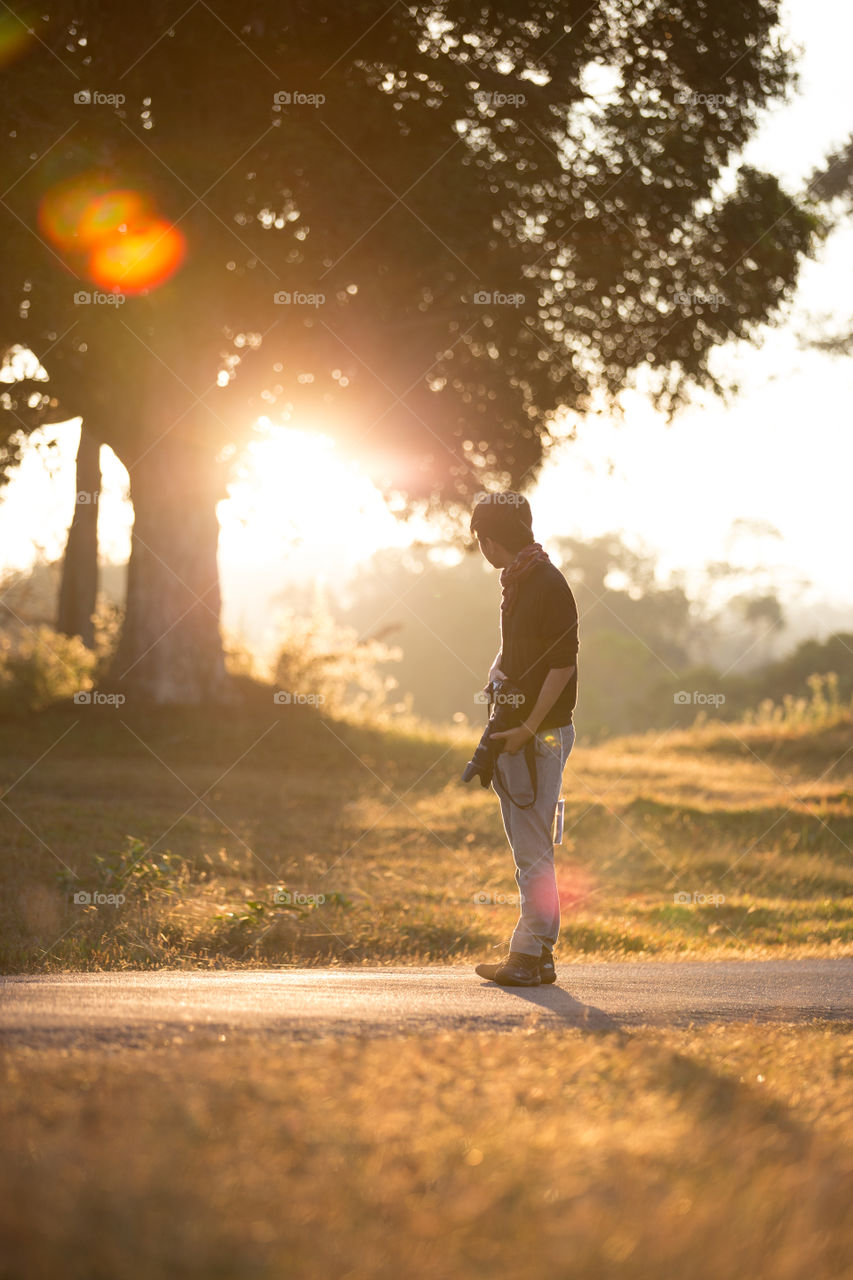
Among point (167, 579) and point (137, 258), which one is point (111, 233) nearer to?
point (137, 258)

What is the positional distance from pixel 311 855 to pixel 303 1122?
399 inches

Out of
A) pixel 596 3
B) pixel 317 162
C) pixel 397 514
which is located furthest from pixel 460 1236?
pixel 397 514

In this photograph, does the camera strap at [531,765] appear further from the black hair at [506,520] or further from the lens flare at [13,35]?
the lens flare at [13,35]

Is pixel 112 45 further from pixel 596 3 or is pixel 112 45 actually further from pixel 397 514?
pixel 397 514

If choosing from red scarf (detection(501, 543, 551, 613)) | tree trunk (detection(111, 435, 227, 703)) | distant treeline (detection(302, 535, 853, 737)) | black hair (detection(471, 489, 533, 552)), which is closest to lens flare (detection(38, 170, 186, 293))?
tree trunk (detection(111, 435, 227, 703))

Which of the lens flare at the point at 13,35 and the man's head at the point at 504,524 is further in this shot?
the lens flare at the point at 13,35

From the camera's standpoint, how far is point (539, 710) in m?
6.22

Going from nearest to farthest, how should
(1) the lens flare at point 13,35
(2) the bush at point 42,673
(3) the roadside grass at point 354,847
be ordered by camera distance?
1. (3) the roadside grass at point 354,847
2. (1) the lens flare at point 13,35
3. (2) the bush at point 42,673

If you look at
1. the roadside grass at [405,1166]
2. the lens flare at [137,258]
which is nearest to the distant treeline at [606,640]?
the lens flare at [137,258]

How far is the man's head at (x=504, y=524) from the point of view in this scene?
6453 millimetres

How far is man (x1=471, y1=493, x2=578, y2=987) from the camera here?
624cm

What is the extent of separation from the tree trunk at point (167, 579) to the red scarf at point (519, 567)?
45.2 ft

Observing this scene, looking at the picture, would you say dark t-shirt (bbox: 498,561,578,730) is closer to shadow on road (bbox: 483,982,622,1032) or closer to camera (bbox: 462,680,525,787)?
camera (bbox: 462,680,525,787)

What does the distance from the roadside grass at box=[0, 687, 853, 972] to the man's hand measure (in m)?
1.99
